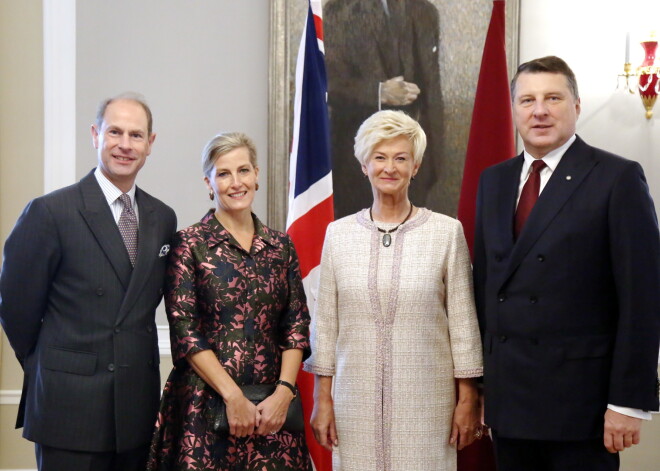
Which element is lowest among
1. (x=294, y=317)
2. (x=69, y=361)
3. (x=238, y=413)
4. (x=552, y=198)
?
(x=238, y=413)

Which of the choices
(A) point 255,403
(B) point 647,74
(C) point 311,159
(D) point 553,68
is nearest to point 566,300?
(D) point 553,68

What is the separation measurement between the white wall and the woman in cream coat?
6.89 ft

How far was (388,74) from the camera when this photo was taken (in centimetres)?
407

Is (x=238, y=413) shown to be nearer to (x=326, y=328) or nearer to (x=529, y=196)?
(x=326, y=328)

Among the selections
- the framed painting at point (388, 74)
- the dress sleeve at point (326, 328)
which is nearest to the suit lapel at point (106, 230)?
the dress sleeve at point (326, 328)

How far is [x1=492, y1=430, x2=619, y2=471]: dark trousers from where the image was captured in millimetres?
2145

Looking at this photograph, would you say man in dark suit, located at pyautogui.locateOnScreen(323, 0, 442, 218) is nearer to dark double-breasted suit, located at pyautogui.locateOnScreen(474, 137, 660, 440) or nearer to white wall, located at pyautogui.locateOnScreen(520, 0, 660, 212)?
white wall, located at pyautogui.locateOnScreen(520, 0, 660, 212)

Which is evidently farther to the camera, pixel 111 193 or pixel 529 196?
pixel 111 193

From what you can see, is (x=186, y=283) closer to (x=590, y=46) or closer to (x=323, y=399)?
(x=323, y=399)

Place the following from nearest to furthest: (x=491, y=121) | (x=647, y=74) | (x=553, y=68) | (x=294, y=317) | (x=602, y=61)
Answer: (x=553, y=68)
(x=294, y=317)
(x=491, y=121)
(x=647, y=74)
(x=602, y=61)

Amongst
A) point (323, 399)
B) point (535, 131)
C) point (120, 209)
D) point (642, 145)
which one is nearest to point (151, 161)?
point (120, 209)

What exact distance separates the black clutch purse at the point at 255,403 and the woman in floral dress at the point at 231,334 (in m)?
0.02

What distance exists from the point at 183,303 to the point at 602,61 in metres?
2.94

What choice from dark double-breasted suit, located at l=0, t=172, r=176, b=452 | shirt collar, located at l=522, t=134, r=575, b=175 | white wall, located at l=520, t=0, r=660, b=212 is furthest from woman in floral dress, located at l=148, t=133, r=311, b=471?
white wall, located at l=520, t=0, r=660, b=212
